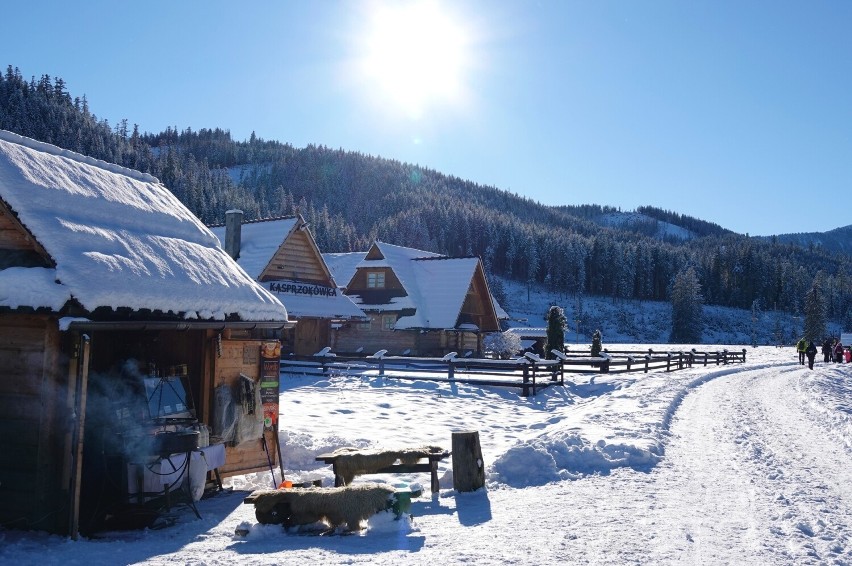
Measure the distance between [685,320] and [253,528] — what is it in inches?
4202

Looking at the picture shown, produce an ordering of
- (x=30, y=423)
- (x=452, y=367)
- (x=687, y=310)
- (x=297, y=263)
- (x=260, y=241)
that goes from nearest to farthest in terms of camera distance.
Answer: (x=30, y=423)
(x=452, y=367)
(x=297, y=263)
(x=260, y=241)
(x=687, y=310)

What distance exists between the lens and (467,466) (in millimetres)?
9875

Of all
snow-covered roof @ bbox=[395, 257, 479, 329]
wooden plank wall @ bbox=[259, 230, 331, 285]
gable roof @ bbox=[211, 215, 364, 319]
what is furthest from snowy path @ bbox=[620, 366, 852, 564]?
snow-covered roof @ bbox=[395, 257, 479, 329]

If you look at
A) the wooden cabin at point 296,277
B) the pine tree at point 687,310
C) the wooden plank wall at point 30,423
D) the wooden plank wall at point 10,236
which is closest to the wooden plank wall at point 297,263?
the wooden cabin at point 296,277

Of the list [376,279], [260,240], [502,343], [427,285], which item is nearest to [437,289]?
[427,285]

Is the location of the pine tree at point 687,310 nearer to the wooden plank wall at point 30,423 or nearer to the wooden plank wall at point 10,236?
the wooden plank wall at point 10,236

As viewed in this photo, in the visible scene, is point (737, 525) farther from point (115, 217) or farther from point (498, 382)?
point (498, 382)

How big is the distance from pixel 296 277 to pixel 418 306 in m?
8.04

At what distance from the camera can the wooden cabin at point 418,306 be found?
123ft

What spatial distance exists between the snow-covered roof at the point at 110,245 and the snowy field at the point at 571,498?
2.84 metres

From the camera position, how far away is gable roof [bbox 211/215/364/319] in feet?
101

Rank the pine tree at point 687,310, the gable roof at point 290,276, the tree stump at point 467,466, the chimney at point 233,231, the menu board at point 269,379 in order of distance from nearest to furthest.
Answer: the tree stump at point 467,466
the menu board at point 269,379
the chimney at point 233,231
the gable roof at point 290,276
the pine tree at point 687,310

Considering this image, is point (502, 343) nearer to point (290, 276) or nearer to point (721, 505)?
point (290, 276)

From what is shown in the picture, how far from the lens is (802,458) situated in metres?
12.0
